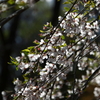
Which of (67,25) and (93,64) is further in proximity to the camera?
(93,64)

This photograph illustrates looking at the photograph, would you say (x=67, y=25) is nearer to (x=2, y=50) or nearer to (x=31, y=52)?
(x=31, y=52)

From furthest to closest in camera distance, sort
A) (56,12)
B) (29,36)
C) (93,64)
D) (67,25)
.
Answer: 1. (29,36)
2. (56,12)
3. (93,64)
4. (67,25)

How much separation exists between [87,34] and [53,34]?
1.30 ft

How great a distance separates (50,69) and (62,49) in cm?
31

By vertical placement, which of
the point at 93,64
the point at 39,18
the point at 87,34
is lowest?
the point at 93,64

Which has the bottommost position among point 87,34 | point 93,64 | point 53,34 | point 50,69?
point 93,64

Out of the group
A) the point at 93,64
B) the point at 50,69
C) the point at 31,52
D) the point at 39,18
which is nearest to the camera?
the point at 31,52

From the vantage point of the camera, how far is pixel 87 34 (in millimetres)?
2285

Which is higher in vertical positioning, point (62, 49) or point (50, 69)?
point (62, 49)

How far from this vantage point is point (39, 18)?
10.5 meters

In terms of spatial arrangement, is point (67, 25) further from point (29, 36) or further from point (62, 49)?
point (29, 36)

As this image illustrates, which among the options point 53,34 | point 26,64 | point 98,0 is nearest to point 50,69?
point 26,64

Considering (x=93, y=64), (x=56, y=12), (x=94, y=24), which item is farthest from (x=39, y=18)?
(x=94, y=24)

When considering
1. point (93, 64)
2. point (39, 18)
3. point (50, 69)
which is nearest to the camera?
point (50, 69)
